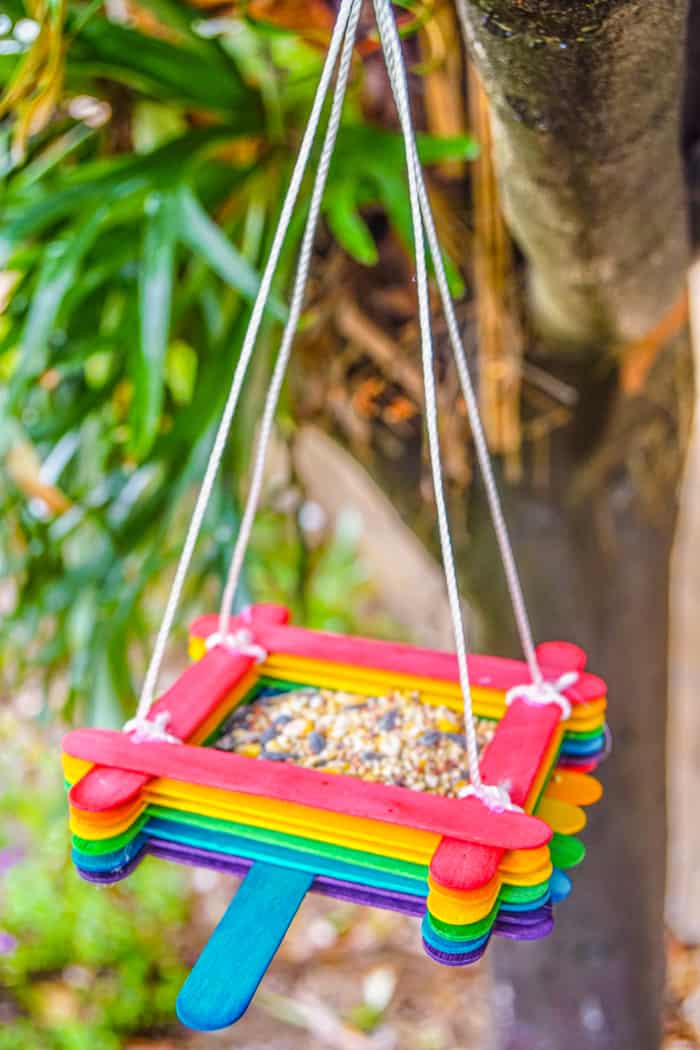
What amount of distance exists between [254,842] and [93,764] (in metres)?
0.12

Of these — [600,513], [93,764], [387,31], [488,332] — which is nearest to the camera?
[387,31]

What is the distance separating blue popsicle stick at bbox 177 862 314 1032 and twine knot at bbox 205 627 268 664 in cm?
21

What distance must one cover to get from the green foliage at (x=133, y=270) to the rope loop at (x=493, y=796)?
1.79 feet

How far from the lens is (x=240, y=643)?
2.77 ft

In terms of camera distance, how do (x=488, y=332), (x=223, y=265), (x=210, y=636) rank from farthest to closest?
1. (x=488, y=332)
2. (x=223, y=265)
3. (x=210, y=636)

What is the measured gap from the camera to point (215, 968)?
590 mm

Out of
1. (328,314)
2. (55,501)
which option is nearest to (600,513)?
(328,314)

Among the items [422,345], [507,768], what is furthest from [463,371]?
[507,768]

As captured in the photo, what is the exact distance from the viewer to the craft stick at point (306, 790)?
59 cm

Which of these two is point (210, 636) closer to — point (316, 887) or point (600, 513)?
point (316, 887)

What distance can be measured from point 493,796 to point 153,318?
Answer: 64cm

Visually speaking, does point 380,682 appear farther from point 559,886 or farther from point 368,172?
point 368,172

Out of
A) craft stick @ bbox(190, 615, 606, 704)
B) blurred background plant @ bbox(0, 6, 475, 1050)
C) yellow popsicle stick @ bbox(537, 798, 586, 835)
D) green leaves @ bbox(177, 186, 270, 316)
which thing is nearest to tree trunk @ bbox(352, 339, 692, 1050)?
blurred background plant @ bbox(0, 6, 475, 1050)

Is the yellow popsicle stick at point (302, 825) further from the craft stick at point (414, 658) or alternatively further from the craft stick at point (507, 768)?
the craft stick at point (414, 658)
